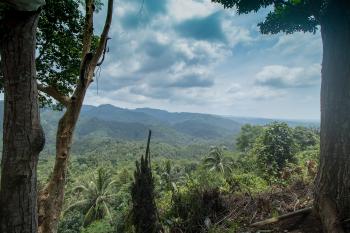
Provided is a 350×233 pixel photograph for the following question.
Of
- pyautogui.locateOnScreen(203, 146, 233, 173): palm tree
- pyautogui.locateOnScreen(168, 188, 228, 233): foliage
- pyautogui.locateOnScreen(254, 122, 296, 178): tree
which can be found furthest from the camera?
pyautogui.locateOnScreen(203, 146, 233, 173): palm tree

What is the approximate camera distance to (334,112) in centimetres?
455

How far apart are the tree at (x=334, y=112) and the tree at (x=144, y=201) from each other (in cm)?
274

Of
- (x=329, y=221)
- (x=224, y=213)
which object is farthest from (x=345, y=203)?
(x=224, y=213)

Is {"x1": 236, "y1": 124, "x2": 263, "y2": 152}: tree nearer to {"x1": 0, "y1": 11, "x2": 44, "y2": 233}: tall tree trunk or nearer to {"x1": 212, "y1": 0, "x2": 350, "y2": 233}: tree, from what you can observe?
{"x1": 212, "y1": 0, "x2": 350, "y2": 233}: tree

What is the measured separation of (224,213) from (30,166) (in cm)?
→ 444

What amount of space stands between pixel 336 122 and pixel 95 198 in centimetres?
3701

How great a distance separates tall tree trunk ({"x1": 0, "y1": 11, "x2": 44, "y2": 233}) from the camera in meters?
3.05

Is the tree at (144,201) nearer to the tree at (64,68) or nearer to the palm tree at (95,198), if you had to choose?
the tree at (64,68)

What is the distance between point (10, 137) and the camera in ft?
10.2

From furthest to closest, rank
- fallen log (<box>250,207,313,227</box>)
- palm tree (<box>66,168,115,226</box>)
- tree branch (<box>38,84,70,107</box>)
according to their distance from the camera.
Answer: palm tree (<box>66,168,115,226</box>)
tree branch (<box>38,84,70,107</box>)
fallen log (<box>250,207,313,227</box>)

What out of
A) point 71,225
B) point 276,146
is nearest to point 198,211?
point 276,146

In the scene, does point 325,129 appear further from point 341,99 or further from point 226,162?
point 226,162

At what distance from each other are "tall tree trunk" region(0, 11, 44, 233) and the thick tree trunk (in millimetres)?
3041

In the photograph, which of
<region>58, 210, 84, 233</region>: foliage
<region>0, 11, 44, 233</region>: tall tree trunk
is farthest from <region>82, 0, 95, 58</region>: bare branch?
<region>58, 210, 84, 233</region>: foliage
